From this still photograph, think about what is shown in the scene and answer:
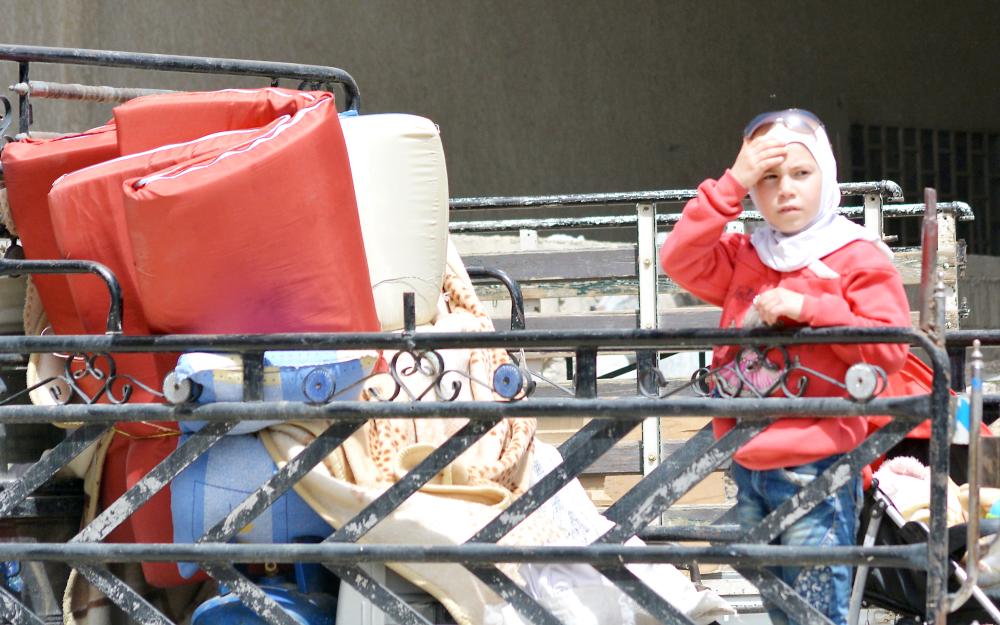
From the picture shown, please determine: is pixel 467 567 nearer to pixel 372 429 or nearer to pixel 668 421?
pixel 372 429

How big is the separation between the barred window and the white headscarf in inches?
350

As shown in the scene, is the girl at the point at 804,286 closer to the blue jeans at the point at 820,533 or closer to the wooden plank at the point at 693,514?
the blue jeans at the point at 820,533

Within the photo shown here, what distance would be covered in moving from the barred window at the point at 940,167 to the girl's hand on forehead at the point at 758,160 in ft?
29.5

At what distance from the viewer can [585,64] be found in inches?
384

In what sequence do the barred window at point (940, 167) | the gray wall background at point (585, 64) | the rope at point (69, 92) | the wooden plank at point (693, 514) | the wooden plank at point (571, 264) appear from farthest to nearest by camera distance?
the barred window at point (940, 167) < the gray wall background at point (585, 64) < the wooden plank at point (571, 264) < the wooden plank at point (693, 514) < the rope at point (69, 92)

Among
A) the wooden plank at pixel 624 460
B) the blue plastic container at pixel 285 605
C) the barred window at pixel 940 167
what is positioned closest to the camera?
the blue plastic container at pixel 285 605

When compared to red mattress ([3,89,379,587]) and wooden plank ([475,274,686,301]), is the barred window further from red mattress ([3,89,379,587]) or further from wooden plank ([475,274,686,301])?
red mattress ([3,89,379,587])

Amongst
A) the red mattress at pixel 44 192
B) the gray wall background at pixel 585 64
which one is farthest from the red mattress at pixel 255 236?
the gray wall background at pixel 585 64

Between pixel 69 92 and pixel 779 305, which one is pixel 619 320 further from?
pixel 779 305

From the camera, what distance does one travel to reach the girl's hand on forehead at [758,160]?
2666 mm

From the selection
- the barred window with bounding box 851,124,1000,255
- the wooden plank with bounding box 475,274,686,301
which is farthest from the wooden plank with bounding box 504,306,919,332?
the barred window with bounding box 851,124,1000,255

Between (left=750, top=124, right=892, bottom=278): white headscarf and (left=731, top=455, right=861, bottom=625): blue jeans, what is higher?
(left=750, top=124, right=892, bottom=278): white headscarf

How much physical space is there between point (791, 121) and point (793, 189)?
13cm

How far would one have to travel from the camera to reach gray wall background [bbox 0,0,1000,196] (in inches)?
308
